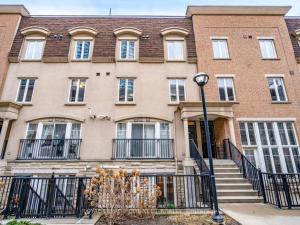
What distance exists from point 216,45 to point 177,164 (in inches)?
366

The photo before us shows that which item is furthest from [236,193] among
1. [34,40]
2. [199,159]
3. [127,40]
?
[34,40]

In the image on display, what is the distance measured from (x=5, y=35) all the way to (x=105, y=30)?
7.23m

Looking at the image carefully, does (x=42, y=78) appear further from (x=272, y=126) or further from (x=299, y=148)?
(x=299, y=148)

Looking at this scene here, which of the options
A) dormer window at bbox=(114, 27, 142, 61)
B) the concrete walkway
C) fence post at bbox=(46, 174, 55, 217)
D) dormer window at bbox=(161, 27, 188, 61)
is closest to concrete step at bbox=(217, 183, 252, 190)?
the concrete walkway

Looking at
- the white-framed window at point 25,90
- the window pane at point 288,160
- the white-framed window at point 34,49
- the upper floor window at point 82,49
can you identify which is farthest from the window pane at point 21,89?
the window pane at point 288,160

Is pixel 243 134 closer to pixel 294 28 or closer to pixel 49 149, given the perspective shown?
pixel 294 28

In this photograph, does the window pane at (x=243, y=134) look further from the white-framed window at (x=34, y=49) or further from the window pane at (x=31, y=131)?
the white-framed window at (x=34, y=49)

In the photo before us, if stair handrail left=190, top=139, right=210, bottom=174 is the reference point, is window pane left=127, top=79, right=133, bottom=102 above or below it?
above

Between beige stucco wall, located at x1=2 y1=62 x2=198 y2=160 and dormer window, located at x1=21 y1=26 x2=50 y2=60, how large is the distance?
114 centimetres

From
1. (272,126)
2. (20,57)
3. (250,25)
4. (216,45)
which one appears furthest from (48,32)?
(272,126)

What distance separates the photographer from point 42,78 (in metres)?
13.2

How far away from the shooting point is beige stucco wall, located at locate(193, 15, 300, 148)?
1246 centimetres

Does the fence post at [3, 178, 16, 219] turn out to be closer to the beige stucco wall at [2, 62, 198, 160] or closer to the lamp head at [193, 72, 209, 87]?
the beige stucco wall at [2, 62, 198, 160]

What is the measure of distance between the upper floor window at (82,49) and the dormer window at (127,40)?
7.34 feet
